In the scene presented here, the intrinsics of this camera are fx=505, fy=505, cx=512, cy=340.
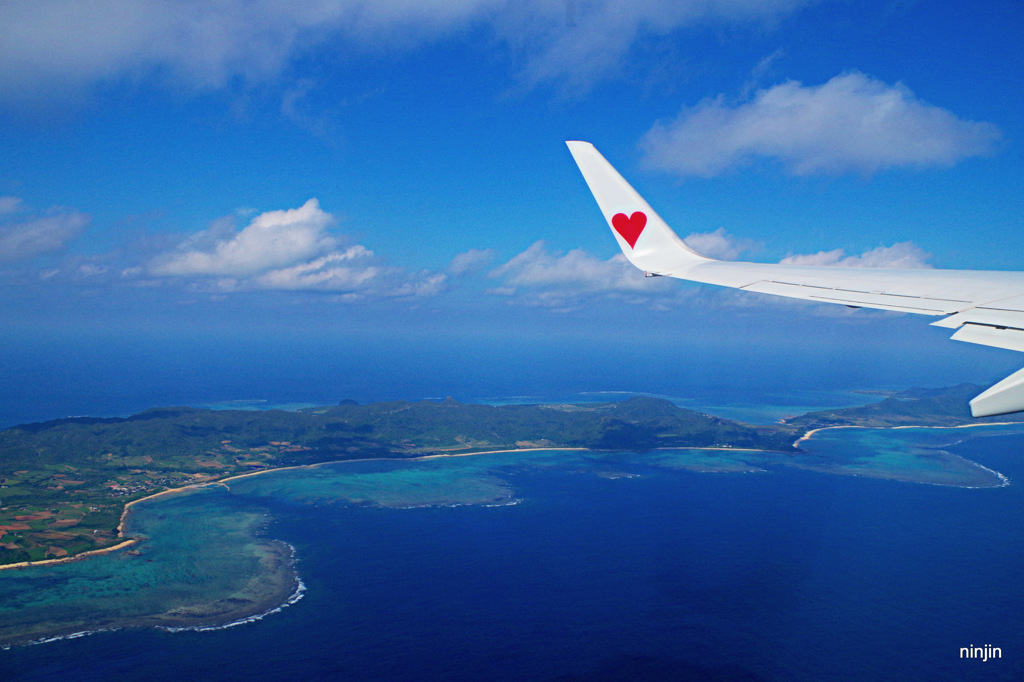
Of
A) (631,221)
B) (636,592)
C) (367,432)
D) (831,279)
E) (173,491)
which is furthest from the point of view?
(367,432)

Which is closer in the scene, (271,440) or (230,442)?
(230,442)

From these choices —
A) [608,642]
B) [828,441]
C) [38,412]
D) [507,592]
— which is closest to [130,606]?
[507,592]

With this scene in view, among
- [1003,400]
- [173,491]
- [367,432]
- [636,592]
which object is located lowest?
[636,592]

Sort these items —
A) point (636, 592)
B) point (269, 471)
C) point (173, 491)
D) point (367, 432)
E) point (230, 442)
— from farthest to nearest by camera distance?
point (367, 432), point (230, 442), point (269, 471), point (173, 491), point (636, 592)

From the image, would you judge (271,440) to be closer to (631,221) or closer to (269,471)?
(269,471)

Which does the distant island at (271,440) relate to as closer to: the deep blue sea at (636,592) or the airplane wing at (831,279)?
the deep blue sea at (636,592)

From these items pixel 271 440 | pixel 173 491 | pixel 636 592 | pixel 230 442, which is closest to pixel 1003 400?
pixel 636 592

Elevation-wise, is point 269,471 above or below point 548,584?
above
